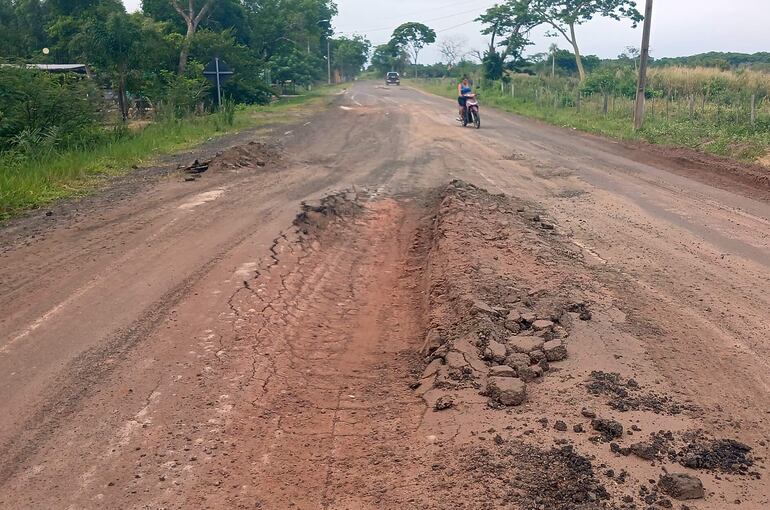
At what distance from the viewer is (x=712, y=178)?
44.0 ft

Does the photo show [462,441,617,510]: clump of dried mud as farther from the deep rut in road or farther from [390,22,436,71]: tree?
[390,22,436,71]: tree

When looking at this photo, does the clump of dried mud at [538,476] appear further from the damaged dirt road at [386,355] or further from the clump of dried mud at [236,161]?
the clump of dried mud at [236,161]

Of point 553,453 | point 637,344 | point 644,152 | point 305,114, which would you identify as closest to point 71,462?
point 553,453

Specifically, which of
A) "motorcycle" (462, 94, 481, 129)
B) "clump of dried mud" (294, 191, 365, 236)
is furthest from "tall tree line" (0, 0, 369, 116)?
→ "clump of dried mud" (294, 191, 365, 236)

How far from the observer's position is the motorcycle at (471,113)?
22875mm

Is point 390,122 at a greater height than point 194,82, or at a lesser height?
lesser

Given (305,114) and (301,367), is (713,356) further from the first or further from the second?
(305,114)

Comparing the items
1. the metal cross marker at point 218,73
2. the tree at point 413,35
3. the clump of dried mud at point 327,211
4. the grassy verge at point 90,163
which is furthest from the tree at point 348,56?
the clump of dried mud at point 327,211

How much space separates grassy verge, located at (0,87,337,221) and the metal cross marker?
2386mm

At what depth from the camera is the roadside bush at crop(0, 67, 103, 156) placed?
14.1m

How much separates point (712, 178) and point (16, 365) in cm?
1277

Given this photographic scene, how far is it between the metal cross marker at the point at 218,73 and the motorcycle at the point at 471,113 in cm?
887

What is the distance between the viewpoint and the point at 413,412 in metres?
4.46

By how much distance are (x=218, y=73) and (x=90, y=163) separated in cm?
1208
